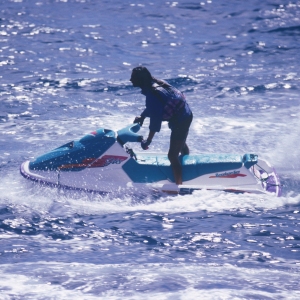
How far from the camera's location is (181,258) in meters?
7.25

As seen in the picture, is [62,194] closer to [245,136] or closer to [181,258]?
[181,258]

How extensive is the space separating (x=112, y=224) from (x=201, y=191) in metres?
1.37

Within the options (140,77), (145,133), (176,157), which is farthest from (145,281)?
(145,133)

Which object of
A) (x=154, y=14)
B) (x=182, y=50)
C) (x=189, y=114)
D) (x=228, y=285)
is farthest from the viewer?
(x=154, y=14)

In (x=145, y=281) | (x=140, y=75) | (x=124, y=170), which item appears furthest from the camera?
(x=124, y=170)

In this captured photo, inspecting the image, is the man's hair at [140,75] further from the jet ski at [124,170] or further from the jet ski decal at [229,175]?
the jet ski decal at [229,175]

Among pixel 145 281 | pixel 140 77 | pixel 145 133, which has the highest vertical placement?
pixel 140 77

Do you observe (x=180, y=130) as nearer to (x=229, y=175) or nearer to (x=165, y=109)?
(x=165, y=109)

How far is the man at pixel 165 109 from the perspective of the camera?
8172mm

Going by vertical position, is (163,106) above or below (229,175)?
above

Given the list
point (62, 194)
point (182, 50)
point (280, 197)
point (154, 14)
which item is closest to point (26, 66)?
point (182, 50)

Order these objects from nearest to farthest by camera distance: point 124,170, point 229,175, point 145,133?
point 124,170, point 229,175, point 145,133

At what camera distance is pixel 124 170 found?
883 cm

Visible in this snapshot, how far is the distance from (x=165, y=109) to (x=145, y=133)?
4.25 meters
